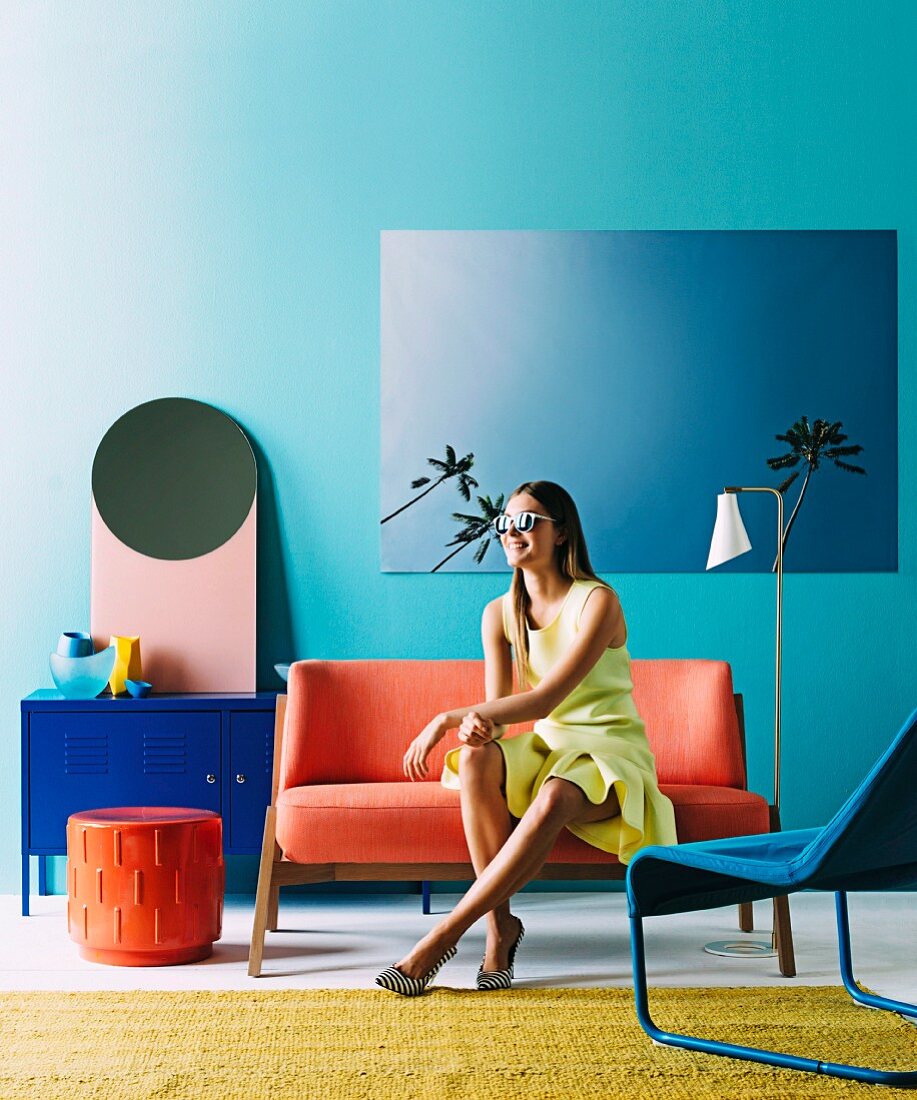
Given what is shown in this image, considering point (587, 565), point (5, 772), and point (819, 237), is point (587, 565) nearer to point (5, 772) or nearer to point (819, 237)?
point (819, 237)

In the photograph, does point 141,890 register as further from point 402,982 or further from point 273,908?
point 402,982

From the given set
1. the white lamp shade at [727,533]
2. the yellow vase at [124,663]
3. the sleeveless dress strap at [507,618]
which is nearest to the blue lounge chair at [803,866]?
the sleeveless dress strap at [507,618]

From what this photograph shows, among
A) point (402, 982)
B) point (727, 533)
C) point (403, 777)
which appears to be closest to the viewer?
point (402, 982)

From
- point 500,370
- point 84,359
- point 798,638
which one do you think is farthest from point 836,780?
point 84,359

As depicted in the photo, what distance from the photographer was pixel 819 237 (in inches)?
176

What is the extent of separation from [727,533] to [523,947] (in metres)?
1.34

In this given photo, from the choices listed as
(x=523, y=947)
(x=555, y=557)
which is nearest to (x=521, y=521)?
(x=555, y=557)

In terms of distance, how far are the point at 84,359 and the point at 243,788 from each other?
1.52 m

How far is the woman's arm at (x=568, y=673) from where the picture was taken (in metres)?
3.23

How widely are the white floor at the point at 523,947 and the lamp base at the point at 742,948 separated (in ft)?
0.13

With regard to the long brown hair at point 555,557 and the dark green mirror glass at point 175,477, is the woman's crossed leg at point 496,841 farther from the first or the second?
the dark green mirror glass at point 175,477

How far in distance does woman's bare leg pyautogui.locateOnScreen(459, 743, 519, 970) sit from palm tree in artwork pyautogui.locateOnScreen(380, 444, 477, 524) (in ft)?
4.57

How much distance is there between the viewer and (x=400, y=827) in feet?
10.7

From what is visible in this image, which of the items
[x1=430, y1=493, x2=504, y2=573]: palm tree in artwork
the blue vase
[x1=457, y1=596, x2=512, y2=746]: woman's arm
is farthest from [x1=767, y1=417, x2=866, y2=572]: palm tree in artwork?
the blue vase
